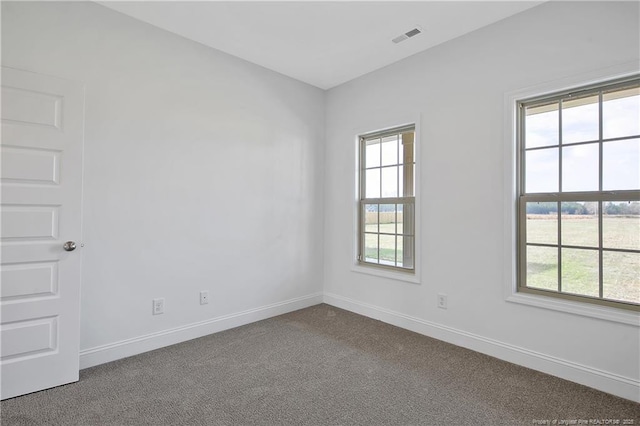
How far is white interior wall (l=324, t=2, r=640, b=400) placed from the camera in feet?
7.23

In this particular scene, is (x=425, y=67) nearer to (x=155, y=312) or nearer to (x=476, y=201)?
(x=476, y=201)

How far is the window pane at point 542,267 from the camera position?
2.48 m

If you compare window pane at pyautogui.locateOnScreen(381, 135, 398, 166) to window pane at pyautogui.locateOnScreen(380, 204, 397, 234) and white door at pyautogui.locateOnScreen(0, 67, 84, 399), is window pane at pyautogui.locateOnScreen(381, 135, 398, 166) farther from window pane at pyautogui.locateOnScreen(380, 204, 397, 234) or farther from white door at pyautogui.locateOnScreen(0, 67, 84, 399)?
white door at pyautogui.locateOnScreen(0, 67, 84, 399)

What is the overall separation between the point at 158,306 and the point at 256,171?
1628 mm

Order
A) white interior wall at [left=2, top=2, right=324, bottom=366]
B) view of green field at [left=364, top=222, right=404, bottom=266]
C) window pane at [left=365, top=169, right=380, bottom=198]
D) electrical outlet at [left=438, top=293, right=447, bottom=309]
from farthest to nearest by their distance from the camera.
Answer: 1. window pane at [left=365, top=169, right=380, bottom=198]
2. view of green field at [left=364, top=222, right=404, bottom=266]
3. electrical outlet at [left=438, top=293, right=447, bottom=309]
4. white interior wall at [left=2, top=2, right=324, bottom=366]

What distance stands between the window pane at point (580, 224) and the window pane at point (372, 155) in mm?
1883

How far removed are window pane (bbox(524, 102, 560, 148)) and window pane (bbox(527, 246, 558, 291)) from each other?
851 mm

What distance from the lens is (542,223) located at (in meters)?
2.55

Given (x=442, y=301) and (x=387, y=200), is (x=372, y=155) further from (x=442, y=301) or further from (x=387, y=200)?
(x=442, y=301)

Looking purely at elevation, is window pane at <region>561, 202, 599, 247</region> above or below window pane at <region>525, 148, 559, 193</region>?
below

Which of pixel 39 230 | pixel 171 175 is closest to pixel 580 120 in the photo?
pixel 171 175

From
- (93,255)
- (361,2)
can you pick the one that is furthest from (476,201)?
(93,255)

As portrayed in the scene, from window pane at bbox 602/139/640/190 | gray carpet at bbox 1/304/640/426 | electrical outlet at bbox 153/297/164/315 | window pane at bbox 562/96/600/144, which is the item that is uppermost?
window pane at bbox 562/96/600/144

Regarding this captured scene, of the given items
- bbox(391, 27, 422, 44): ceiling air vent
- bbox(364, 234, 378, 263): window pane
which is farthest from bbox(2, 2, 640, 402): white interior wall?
bbox(391, 27, 422, 44): ceiling air vent
